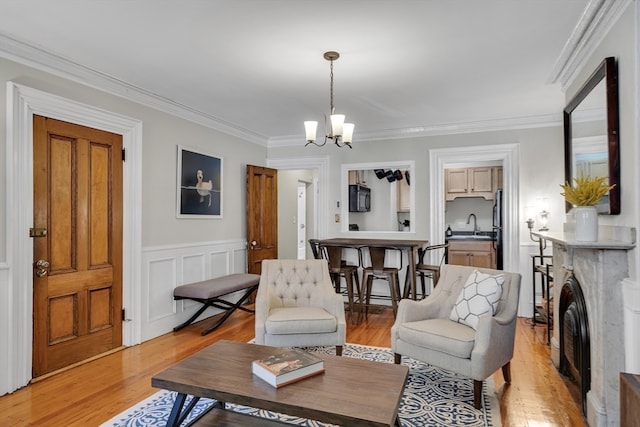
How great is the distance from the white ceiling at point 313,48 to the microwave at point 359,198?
1.78 metres

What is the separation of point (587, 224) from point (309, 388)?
1.79m

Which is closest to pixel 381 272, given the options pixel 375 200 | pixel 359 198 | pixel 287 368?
pixel 359 198

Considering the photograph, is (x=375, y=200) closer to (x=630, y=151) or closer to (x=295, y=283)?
(x=295, y=283)

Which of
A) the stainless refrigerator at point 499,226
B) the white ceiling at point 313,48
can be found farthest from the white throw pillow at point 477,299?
the stainless refrigerator at point 499,226

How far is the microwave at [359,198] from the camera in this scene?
5990mm

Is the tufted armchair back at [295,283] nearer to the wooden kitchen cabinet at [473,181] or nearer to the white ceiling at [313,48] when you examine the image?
the white ceiling at [313,48]

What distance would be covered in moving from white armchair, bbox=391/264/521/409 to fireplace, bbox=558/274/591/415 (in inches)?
13.8

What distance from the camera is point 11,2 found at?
2.24 metres

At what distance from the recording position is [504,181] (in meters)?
4.95

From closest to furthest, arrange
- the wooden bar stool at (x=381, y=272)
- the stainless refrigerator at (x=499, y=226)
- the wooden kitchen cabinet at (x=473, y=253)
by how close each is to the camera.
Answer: the wooden bar stool at (x=381, y=272) < the stainless refrigerator at (x=499, y=226) < the wooden kitchen cabinet at (x=473, y=253)

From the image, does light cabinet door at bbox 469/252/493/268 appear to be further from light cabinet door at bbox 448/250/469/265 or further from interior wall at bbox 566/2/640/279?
interior wall at bbox 566/2/640/279

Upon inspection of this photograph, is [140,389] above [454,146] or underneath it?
underneath

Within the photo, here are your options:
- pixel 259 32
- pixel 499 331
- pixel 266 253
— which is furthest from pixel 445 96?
pixel 266 253

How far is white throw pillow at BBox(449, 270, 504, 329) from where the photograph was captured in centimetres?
277
